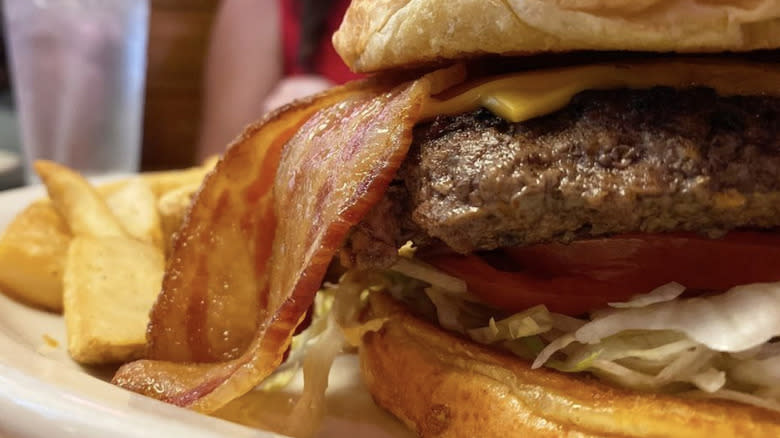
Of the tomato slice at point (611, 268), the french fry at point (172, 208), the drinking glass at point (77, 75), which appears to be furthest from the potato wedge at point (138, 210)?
the drinking glass at point (77, 75)

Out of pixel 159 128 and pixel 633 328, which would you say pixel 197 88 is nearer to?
pixel 159 128

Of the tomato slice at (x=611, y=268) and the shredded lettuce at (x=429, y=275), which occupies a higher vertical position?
the tomato slice at (x=611, y=268)

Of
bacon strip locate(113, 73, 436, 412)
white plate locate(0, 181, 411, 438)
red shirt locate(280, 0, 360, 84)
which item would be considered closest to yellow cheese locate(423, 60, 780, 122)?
bacon strip locate(113, 73, 436, 412)

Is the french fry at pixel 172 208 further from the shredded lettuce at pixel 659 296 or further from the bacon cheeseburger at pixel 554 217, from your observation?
the shredded lettuce at pixel 659 296

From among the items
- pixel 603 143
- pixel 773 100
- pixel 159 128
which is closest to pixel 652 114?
pixel 603 143

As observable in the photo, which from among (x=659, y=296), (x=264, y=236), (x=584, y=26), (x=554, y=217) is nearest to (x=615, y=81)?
(x=584, y=26)

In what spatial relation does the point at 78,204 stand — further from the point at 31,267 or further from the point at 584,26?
the point at 584,26

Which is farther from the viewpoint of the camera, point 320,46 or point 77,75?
point 320,46
